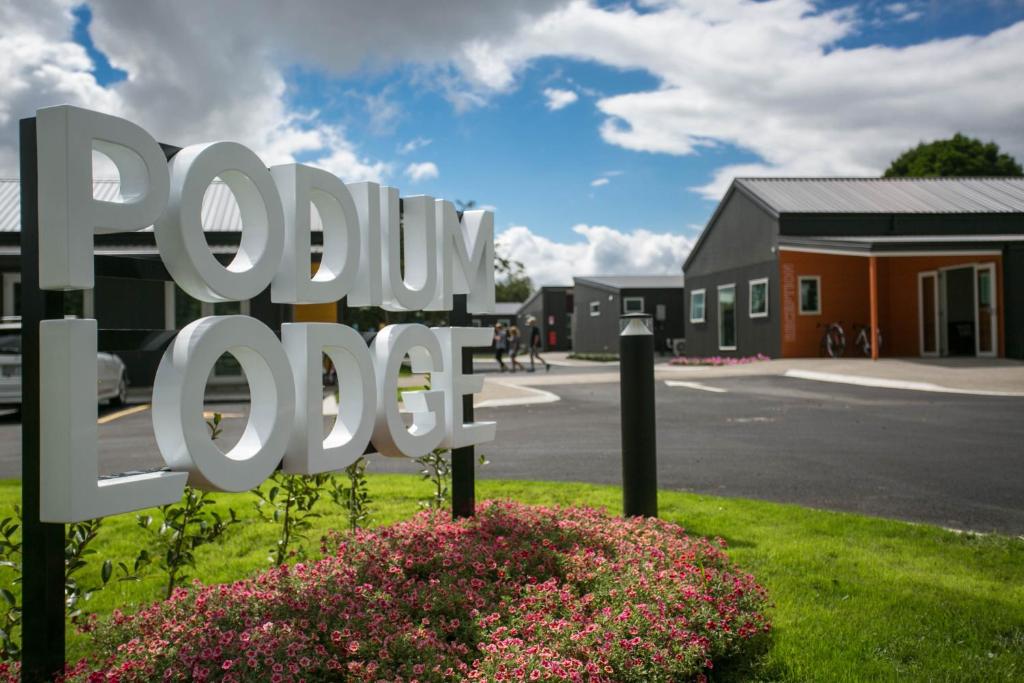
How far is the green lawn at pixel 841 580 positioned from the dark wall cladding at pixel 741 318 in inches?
750

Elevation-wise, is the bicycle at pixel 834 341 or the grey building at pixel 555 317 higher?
the grey building at pixel 555 317

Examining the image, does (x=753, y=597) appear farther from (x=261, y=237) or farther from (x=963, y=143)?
(x=963, y=143)

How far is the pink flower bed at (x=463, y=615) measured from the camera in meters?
2.88

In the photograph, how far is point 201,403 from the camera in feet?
10.3

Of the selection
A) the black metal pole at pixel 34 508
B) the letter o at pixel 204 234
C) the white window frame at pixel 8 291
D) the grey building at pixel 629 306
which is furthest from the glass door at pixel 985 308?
the white window frame at pixel 8 291

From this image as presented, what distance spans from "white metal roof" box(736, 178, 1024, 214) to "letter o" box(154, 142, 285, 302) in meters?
22.7

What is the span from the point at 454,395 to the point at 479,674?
203 centimetres

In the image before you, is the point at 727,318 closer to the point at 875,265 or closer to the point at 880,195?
the point at 880,195

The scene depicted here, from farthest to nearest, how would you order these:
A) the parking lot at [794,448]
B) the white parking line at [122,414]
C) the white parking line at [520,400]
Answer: the white parking line at [520,400] → the white parking line at [122,414] → the parking lot at [794,448]

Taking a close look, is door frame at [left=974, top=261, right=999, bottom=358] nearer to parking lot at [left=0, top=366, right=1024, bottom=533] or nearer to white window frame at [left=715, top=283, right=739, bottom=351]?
white window frame at [left=715, top=283, right=739, bottom=351]

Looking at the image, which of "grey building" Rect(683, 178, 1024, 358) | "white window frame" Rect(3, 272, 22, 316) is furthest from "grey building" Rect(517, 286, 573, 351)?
"white window frame" Rect(3, 272, 22, 316)

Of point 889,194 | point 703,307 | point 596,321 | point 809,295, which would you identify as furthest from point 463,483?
point 596,321

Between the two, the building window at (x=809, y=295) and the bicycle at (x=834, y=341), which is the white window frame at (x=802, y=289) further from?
the bicycle at (x=834, y=341)

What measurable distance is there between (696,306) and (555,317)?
2134 centimetres
